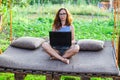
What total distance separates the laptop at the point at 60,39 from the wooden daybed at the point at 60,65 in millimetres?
200

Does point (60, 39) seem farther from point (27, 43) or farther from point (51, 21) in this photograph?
point (51, 21)

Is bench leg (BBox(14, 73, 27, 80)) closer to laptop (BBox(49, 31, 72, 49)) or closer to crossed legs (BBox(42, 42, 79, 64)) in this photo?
crossed legs (BBox(42, 42, 79, 64))

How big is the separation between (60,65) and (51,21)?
395 cm

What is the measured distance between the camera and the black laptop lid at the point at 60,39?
501 cm

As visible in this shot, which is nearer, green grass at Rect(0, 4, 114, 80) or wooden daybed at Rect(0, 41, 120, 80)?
wooden daybed at Rect(0, 41, 120, 80)

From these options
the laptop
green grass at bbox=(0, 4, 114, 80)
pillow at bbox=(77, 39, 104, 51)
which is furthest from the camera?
green grass at bbox=(0, 4, 114, 80)

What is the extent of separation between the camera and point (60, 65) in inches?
186

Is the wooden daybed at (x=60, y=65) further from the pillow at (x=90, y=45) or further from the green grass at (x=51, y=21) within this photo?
the green grass at (x=51, y=21)

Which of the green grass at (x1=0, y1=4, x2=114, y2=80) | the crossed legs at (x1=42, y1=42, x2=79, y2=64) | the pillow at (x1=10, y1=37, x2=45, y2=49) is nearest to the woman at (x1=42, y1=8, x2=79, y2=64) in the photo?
the crossed legs at (x1=42, y1=42, x2=79, y2=64)

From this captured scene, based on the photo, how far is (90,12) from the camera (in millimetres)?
8859

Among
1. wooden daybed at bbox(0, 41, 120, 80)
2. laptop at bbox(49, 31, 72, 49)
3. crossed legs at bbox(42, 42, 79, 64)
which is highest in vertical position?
laptop at bbox(49, 31, 72, 49)

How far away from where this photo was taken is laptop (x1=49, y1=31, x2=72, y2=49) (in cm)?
501

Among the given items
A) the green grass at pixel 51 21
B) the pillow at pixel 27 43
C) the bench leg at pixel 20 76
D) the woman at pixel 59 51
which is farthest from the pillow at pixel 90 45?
the green grass at pixel 51 21

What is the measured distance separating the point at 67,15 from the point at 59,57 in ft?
2.19
